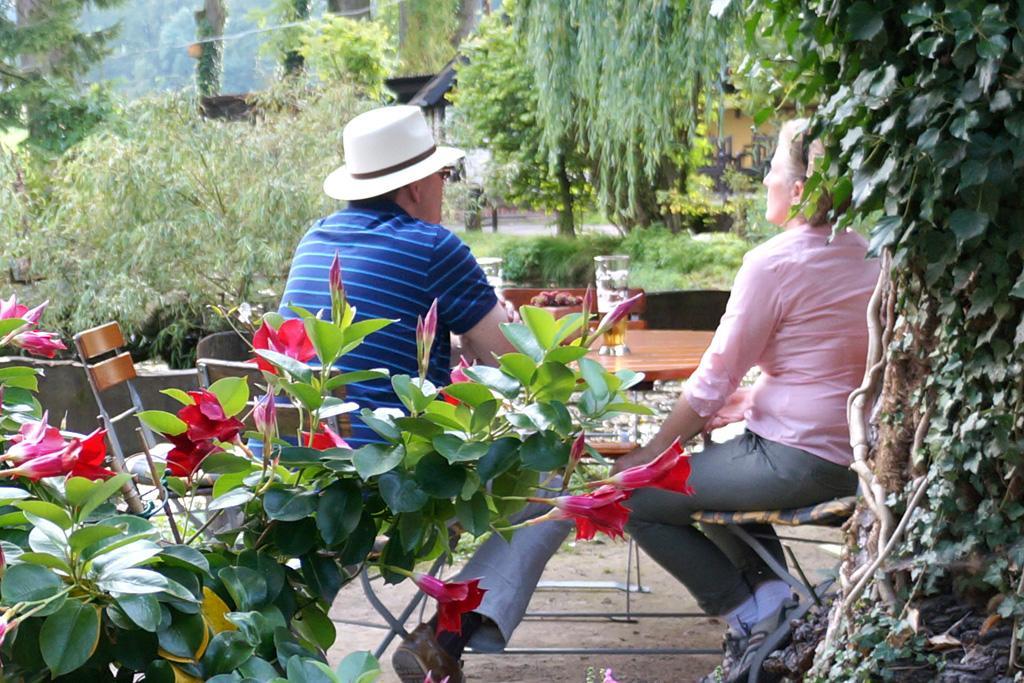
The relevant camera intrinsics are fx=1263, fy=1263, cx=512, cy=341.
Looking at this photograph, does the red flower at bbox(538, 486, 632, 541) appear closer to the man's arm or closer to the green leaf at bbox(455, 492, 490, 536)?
the green leaf at bbox(455, 492, 490, 536)

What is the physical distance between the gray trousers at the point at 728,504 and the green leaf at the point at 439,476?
167cm

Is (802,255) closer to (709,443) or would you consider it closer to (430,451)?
(709,443)

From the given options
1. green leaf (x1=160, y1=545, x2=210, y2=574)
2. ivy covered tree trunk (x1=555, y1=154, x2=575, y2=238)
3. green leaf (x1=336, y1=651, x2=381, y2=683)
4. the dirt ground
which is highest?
green leaf (x1=160, y1=545, x2=210, y2=574)

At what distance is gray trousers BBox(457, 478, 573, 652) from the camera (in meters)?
2.83

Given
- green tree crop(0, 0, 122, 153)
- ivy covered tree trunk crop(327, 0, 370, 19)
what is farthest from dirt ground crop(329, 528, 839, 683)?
ivy covered tree trunk crop(327, 0, 370, 19)

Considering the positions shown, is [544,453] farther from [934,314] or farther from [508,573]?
[508,573]

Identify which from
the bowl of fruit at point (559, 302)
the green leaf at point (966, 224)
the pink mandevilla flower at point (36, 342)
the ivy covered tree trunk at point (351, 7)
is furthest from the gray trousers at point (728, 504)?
the ivy covered tree trunk at point (351, 7)

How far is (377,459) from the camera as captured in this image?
1146mm

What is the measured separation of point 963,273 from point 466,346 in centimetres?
122

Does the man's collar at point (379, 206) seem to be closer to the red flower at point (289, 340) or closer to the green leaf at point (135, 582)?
the red flower at point (289, 340)

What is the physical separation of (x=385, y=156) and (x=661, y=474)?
6.98ft

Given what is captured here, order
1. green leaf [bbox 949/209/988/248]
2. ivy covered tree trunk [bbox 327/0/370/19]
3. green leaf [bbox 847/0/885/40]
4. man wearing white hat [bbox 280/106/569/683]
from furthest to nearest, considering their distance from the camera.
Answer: ivy covered tree trunk [bbox 327/0/370/19] < man wearing white hat [bbox 280/106/569/683] < green leaf [bbox 847/0/885/40] < green leaf [bbox 949/209/988/248]

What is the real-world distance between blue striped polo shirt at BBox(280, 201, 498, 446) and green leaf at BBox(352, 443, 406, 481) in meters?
1.63

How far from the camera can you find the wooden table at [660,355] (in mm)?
3559
